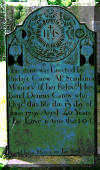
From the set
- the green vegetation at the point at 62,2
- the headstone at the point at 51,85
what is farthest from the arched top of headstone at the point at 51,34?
the green vegetation at the point at 62,2

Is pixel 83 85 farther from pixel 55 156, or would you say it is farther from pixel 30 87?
pixel 55 156

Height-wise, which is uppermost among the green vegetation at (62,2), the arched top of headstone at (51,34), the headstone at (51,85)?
the green vegetation at (62,2)

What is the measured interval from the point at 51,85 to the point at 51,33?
578mm

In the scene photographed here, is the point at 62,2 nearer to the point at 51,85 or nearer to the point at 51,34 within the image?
the point at 51,34

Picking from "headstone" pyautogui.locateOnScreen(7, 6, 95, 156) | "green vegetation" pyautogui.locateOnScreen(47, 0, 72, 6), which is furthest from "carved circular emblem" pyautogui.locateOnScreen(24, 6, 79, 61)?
"green vegetation" pyautogui.locateOnScreen(47, 0, 72, 6)

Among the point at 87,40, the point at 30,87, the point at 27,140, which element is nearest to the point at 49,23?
the point at 87,40

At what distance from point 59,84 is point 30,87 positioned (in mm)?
326

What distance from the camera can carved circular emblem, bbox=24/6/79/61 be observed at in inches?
158

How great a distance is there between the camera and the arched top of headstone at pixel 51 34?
4004 millimetres

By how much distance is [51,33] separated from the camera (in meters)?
4.03

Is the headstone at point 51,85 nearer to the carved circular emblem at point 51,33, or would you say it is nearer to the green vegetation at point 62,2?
the carved circular emblem at point 51,33

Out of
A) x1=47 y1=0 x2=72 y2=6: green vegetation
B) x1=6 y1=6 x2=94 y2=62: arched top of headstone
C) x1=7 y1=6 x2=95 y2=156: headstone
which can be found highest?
x1=47 y1=0 x2=72 y2=6: green vegetation

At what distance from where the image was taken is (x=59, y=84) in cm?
406

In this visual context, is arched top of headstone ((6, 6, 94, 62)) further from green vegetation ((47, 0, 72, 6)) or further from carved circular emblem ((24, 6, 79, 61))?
green vegetation ((47, 0, 72, 6))
